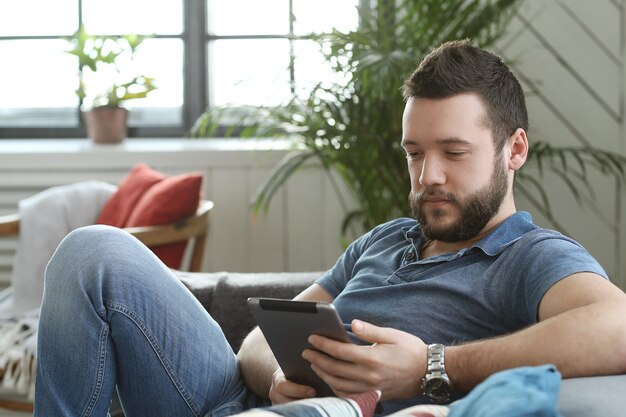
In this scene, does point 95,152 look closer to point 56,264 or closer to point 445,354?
point 56,264

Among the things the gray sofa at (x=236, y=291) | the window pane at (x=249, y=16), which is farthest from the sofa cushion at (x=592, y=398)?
the window pane at (x=249, y=16)

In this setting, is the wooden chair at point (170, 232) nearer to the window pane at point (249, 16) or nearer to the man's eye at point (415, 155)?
the window pane at point (249, 16)

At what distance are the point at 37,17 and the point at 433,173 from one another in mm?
2790

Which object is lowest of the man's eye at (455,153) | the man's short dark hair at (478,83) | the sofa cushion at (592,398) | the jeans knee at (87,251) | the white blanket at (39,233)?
the white blanket at (39,233)

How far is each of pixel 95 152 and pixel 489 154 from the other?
2218mm

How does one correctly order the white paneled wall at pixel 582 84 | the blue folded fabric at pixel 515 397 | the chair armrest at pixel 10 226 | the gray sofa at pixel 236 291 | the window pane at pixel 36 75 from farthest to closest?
1. the window pane at pixel 36 75
2. the white paneled wall at pixel 582 84
3. the chair armrest at pixel 10 226
4. the gray sofa at pixel 236 291
5. the blue folded fabric at pixel 515 397

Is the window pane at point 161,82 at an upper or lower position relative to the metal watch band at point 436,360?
upper

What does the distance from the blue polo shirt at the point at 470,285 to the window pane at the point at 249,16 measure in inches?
90.8

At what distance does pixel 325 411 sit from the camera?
A: 1.14 metres

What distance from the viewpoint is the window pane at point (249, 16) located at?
3.93 metres

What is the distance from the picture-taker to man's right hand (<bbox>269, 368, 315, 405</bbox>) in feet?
5.08

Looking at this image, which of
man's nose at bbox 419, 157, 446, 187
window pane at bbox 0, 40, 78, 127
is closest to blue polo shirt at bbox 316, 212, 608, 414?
man's nose at bbox 419, 157, 446, 187

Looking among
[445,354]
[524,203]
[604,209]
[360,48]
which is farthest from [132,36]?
[445,354]

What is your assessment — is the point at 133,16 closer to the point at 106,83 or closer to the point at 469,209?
the point at 106,83
